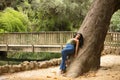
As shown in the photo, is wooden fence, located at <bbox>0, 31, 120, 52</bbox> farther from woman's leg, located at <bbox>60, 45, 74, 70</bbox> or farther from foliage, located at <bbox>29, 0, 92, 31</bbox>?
woman's leg, located at <bbox>60, 45, 74, 70</bbox>

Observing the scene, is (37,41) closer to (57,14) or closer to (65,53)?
(57,14)

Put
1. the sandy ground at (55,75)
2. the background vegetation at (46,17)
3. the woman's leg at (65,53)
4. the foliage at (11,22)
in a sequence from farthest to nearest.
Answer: the background vegetation at (46,17) → the foliage at (11,22) → the woman's leg at (65,53) → the sandy ground at (55,75)

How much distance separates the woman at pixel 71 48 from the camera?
1113 cm

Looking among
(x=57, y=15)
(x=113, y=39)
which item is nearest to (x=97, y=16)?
(x=113, y=39)

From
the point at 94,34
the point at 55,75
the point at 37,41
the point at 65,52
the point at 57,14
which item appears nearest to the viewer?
the point at 55,75

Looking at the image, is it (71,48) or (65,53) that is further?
(71,48)

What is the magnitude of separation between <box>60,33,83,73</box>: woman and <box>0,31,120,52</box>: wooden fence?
10587mm

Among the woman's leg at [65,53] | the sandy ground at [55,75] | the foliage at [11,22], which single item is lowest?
the sandy ground at [55,75]

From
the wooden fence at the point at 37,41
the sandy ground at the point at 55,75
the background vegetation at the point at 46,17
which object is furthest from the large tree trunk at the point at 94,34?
the background vegetation at the point at 46,17

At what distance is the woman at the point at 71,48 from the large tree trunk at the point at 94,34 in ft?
0.66

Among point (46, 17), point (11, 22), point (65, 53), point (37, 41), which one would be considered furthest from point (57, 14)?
point (65, 53)

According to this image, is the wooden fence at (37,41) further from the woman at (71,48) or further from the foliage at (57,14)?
the woman at (71,48)

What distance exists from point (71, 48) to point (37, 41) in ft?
42.5

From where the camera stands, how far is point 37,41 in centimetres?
2406
